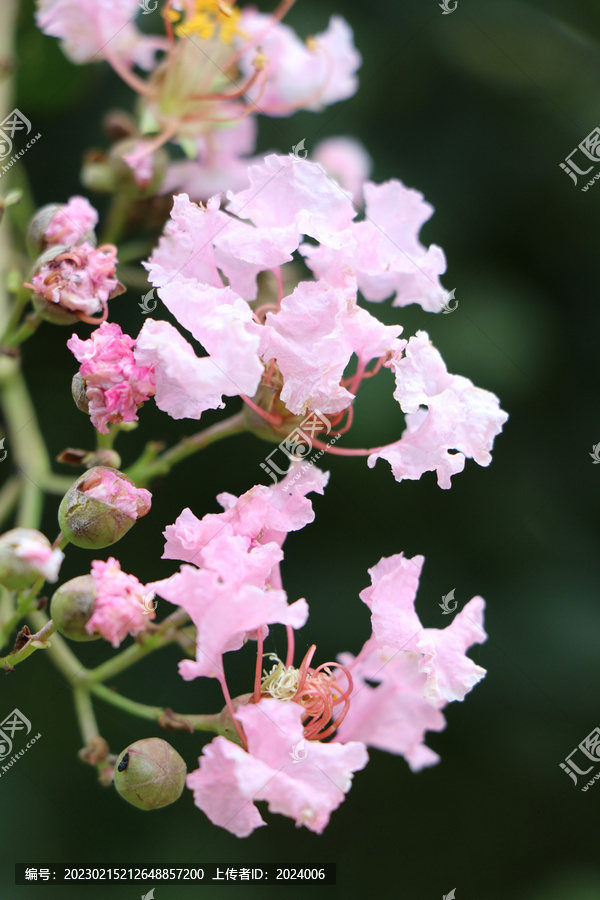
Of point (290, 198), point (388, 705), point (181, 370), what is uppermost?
point (290, 198)

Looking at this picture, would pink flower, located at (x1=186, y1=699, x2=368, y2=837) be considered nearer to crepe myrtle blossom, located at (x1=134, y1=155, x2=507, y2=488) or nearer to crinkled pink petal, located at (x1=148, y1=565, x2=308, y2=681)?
crinkled pink petal, located at (x1=148, y1=565, x2=308, y2=681)

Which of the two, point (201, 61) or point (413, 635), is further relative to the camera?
point (201, 61)

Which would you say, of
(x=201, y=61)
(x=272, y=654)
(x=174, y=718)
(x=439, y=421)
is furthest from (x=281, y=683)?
(x=201, y=61)

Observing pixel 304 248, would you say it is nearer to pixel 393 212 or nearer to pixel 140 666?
pixel 393 212

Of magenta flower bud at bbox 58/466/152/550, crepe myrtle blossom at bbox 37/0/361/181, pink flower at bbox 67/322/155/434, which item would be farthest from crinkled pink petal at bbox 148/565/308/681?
crepe myrtle blossom at bbox 37/0/361/181

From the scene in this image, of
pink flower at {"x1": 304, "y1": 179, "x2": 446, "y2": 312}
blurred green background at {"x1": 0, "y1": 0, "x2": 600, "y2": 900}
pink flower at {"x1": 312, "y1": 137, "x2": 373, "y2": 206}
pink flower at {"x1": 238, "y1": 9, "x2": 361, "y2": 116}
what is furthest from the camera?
pink flower at {"x1": 312, "y1": 137, "x2": 373, "y2": 206}

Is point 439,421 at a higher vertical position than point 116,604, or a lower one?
higher

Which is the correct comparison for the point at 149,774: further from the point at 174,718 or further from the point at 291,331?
the point at 291,331
